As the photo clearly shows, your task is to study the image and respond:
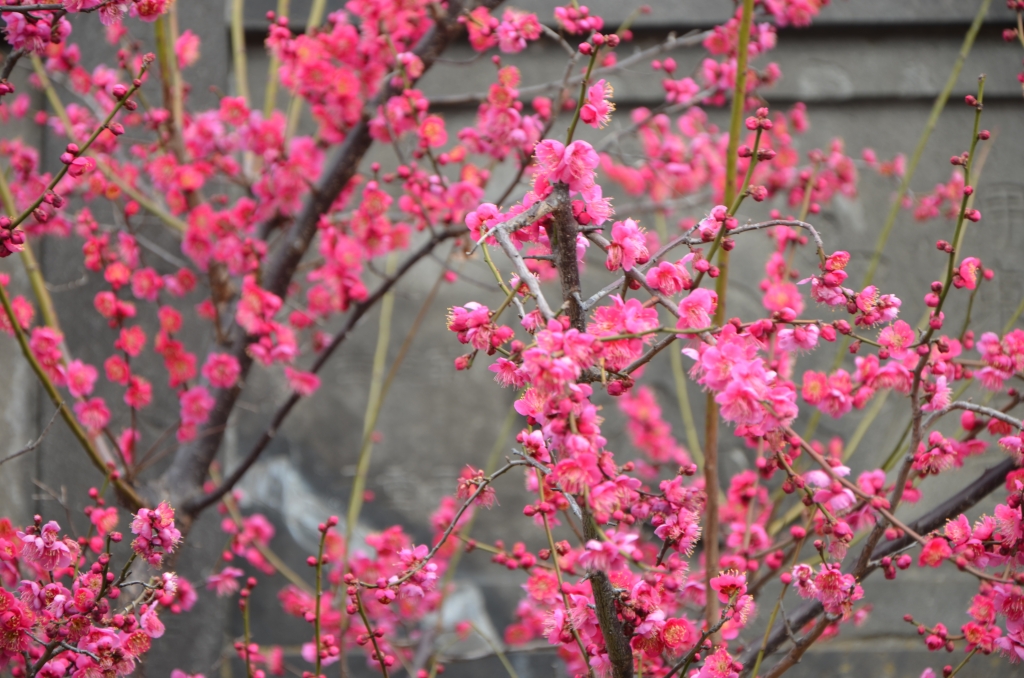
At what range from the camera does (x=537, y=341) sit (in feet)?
2.77

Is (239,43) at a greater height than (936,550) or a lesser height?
greater

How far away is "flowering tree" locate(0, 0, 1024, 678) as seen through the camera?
1.00 metres

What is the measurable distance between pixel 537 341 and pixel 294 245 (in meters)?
1.27

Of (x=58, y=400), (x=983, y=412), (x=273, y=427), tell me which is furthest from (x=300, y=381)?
(x=983, y=412)

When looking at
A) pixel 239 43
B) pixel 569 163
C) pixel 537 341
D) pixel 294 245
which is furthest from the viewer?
pixel 239 43

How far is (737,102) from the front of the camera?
1.44 m

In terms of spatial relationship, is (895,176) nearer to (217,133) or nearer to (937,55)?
(937,55)

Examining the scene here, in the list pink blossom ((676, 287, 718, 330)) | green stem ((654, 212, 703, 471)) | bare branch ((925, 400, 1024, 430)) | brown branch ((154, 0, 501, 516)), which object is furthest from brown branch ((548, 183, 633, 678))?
green stem ((654, 212, 703, 471))

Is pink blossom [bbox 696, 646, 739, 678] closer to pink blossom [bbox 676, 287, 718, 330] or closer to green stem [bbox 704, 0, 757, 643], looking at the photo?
green stem [bbox 704, 0, 757, 643]

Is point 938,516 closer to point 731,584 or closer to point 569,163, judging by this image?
point 731,584

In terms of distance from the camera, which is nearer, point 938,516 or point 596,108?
point 596,108

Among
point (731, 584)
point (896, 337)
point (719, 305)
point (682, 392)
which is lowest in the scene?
point (731, 584)

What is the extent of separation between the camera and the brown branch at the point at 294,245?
188 cm

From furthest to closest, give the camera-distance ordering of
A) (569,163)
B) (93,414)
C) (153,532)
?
(93,414) < (153,532) < (569,163)
